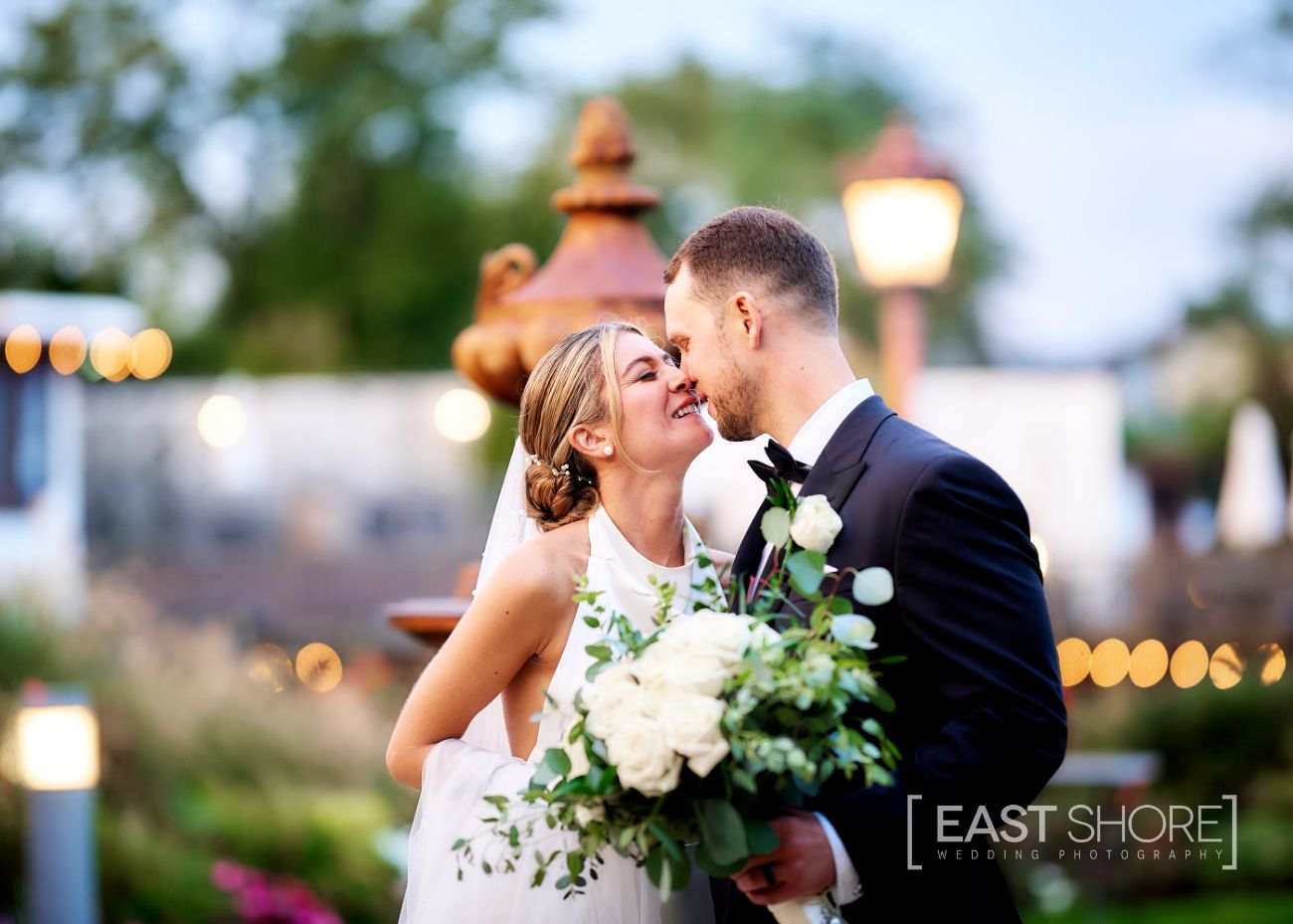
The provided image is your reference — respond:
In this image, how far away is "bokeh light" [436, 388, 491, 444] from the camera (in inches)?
839

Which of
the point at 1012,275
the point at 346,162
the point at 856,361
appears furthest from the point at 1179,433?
the point at 346,162

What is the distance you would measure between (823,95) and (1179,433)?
11.5 metres

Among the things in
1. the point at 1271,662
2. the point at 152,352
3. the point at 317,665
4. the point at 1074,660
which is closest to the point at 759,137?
the point at 152,352

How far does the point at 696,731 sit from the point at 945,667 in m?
0.57

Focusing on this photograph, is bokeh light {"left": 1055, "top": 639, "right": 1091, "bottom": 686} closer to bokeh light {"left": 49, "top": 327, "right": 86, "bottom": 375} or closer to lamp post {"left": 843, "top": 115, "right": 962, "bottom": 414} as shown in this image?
lamp post {"left": 843, "top": 115, "right": 962, "bottom": 414}

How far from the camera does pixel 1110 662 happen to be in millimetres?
13820

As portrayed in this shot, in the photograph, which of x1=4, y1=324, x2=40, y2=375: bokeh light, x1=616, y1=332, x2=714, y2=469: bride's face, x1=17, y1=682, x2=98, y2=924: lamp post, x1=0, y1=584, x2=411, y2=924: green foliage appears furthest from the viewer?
x1=4, y1=324, x2=40, y2=375: bokeh light

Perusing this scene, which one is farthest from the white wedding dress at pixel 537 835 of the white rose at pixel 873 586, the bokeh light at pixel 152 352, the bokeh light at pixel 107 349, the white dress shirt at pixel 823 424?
the bokeh light at pixel 152 352

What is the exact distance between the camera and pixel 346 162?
26297 mm

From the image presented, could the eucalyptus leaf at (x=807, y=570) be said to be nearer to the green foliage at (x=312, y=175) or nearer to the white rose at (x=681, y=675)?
the white rose at (x=681, y=675)

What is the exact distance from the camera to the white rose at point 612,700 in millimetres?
2488

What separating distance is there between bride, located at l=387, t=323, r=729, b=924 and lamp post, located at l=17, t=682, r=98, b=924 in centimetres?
431

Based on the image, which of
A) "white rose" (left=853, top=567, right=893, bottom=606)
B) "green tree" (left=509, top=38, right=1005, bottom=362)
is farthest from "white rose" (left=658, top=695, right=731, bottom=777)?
"green tree" (left=509, top=38, right=1005, bottom=362)

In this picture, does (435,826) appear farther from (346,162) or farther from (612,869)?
(346,162)
